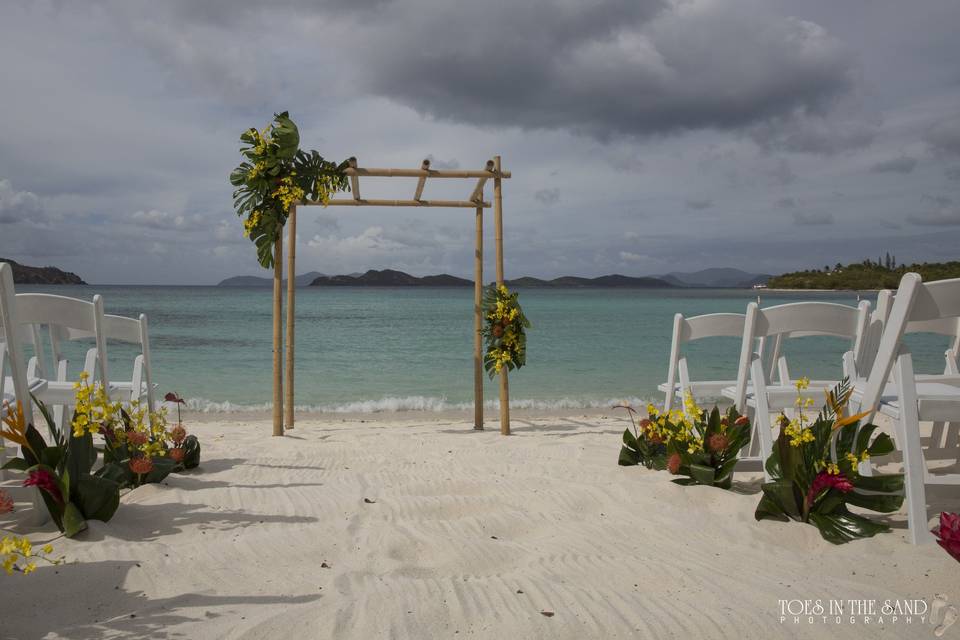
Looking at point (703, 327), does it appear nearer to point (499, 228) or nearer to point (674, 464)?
point (674, 464)

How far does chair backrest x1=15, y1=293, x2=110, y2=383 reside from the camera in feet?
13.0

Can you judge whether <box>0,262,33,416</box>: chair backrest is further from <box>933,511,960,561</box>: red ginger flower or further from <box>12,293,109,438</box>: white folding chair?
<box>933,511,960,561</box>: red ginger flower

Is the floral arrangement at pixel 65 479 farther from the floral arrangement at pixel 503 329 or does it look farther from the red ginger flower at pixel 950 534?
the floral arrangement at pixel 503 329

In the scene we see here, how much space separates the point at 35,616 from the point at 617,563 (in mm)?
2399

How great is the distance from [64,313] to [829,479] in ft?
15.7

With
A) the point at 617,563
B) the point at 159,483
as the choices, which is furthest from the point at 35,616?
the point at 617,563

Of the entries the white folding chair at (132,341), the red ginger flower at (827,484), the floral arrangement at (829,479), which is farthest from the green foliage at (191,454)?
the red ginger flower at (827,484)

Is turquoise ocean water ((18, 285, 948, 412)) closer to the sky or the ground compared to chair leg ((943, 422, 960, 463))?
closer to the ground

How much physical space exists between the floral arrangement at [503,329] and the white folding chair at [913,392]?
13.9ft

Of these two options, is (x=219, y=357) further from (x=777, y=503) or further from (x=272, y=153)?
(x=777, y=503)

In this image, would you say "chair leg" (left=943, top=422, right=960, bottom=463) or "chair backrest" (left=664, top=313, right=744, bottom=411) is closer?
"chair backrest" (left=664, top=313, right=744, bottom=411)

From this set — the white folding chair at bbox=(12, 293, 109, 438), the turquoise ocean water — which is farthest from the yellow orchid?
the turquoise ocean water

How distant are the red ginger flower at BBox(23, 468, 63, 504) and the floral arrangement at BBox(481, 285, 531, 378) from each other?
4.56 metres

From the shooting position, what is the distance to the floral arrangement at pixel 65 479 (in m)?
3.04
